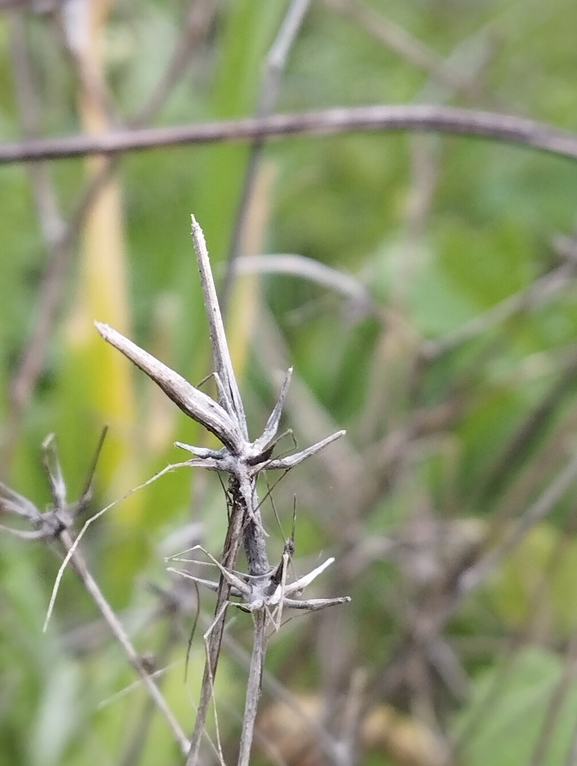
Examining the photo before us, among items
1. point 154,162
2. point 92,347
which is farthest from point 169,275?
point 92,347

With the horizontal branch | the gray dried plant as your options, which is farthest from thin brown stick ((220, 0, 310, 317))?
the gray dried plant

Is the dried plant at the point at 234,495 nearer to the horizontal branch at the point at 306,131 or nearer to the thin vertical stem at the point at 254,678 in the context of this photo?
the thin vertical stem at the point at 254,678

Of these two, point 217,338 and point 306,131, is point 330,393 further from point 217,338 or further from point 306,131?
point 217,338

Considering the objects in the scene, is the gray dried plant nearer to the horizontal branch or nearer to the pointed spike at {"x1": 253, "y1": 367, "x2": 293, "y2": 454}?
the pointed spike at {"x1": 253, "y1": 367, "x2": 293, "y2": 454}

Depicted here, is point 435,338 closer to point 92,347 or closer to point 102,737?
point 92,347

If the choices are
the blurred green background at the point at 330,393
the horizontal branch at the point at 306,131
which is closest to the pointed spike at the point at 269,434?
the blurred green background at the point at 330,393

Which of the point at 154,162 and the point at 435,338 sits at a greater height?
the point at 154,162

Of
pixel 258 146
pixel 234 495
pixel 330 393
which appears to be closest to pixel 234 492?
pixel 234 495
